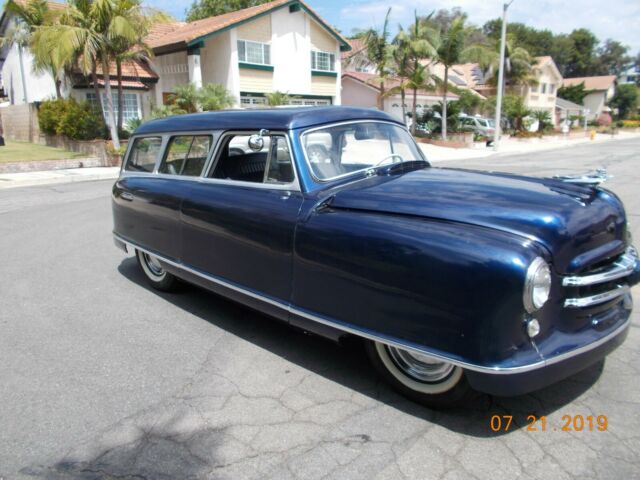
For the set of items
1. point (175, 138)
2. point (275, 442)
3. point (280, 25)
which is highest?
point (280, 25)

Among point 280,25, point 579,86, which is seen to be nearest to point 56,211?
point 280,25

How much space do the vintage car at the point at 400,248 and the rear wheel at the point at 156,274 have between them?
0.54 meters

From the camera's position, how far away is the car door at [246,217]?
3.43 m

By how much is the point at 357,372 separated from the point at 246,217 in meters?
1.35

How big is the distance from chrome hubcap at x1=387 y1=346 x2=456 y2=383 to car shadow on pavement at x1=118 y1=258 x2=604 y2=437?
19 centimetres

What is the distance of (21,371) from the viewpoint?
3.56 meters

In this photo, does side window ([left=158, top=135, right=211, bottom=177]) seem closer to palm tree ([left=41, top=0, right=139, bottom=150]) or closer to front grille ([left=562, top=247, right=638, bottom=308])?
front grille ([left=562, top=247, right=638, bottom=308])

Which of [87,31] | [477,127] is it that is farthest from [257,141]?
[477,127]

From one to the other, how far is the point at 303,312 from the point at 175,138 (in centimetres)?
227

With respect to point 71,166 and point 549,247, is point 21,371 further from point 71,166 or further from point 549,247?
point 71,166

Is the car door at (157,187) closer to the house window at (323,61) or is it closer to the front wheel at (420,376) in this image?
the front wheel at (420,376)

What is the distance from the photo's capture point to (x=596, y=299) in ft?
9.05

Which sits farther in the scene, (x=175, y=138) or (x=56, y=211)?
(x=56, y=211)

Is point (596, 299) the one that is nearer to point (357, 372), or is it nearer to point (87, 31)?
point (357, 372)
